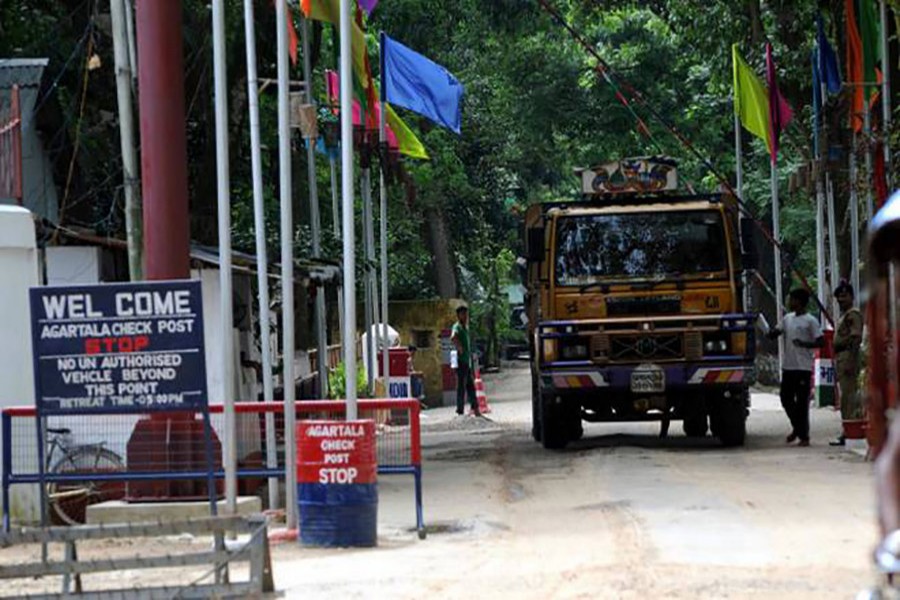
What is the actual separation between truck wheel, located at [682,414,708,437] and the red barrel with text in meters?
10.0

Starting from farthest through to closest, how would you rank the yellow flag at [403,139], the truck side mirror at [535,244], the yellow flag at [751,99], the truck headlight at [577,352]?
the yellow flag at [751,99], the yellow flag at [403,139], the truck side mirror at [535,244], the truck headlight at [577,352]

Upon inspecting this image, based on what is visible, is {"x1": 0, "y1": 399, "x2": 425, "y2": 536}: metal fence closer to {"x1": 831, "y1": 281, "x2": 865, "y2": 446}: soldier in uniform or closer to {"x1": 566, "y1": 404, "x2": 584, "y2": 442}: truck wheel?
{"x1": 831, "y1": 281, "x2": 865, "y2": 446}: soldier in uniform

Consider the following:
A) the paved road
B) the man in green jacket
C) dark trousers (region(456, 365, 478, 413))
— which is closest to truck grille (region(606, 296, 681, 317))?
the paved road

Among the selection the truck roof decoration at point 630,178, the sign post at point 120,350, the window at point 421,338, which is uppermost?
the truck roof decoration at point 630,178

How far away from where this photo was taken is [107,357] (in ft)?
42.9

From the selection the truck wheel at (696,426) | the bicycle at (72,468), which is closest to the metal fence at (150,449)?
the bicycle at (72,468)

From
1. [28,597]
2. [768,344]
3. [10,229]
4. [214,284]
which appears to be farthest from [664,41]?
[28,597]

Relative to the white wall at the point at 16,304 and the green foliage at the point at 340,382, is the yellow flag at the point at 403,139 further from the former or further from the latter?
the white wall at the point at 16,304

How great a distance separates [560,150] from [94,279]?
34634mm

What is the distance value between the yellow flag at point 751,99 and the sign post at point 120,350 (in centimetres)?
1929

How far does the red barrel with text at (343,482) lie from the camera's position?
13.5 m

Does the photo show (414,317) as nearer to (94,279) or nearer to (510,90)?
(510,90)

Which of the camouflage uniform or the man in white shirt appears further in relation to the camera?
the man in white shirt

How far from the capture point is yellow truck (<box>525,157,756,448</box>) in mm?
21094
